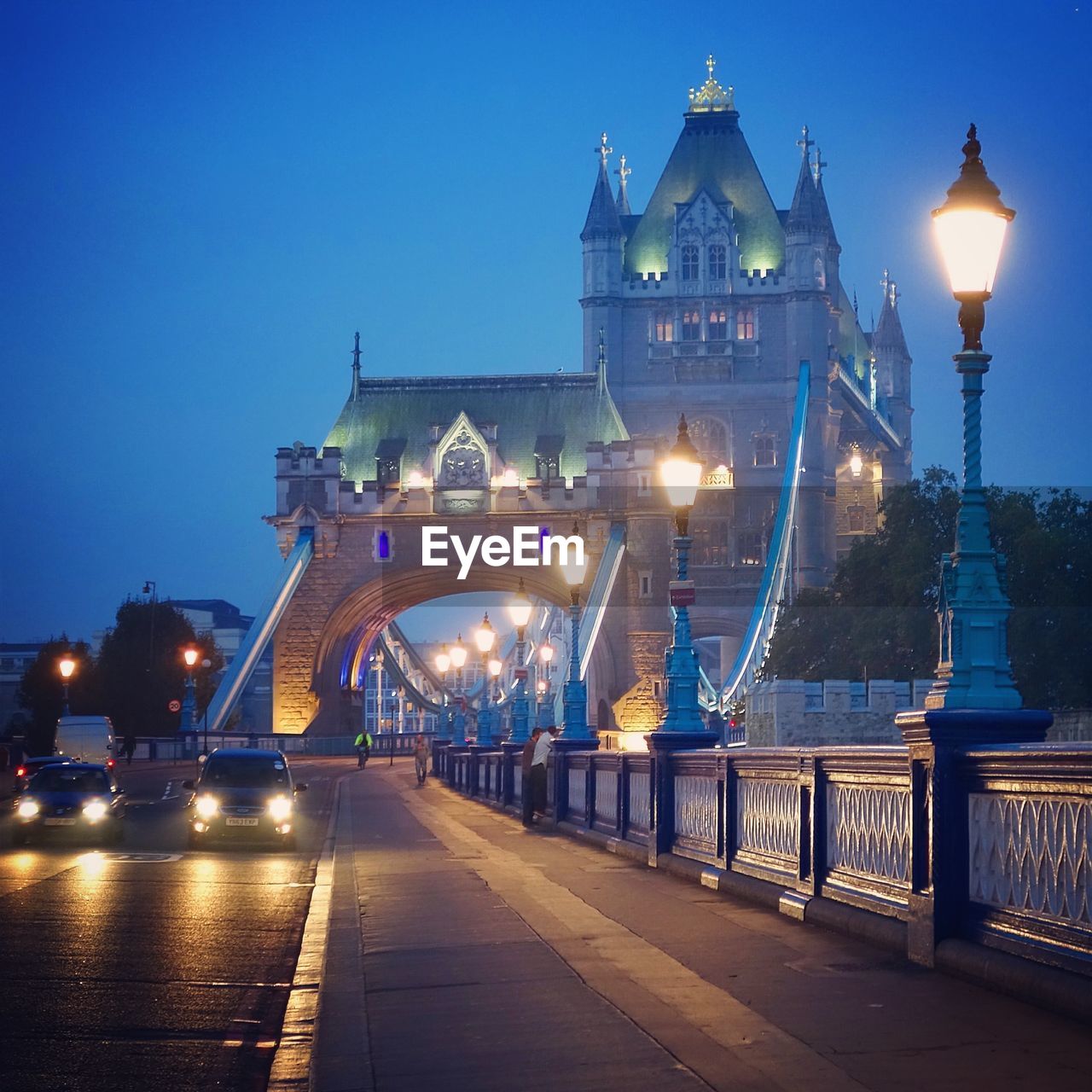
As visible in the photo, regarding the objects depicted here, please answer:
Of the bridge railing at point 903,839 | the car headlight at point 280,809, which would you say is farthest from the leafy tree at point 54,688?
the bridge railing at point 903,839

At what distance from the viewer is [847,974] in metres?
9.77

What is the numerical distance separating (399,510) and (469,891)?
72.0 m

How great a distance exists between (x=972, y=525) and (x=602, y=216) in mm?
89773

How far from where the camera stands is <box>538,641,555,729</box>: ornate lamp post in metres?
55.7

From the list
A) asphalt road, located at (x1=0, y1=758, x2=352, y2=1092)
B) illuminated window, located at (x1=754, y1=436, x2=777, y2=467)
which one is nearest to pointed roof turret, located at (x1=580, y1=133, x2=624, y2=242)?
illuminated window, located at (x1=754, y1=436, x2=777, y2=467)

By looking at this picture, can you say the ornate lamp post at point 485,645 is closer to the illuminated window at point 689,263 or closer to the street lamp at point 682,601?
the street lamp at point 682,601

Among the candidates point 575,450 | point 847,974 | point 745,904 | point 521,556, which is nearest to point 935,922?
point 847,974

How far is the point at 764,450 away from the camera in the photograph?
9425 cm

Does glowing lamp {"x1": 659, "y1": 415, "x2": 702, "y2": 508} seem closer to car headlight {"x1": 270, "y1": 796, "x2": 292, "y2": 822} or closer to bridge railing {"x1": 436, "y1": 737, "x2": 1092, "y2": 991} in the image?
bridge railing {"x1": 436, "y1": 737, "x2": 1092, "y2": 991}

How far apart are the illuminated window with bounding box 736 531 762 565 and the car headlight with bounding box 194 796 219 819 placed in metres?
67.5

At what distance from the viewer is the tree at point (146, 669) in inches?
3612

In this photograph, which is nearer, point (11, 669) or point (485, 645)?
point (485, 645)

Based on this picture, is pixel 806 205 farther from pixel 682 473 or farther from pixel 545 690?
pixel 682 473

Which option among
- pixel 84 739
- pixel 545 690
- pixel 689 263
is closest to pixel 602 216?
pixel 689 263
